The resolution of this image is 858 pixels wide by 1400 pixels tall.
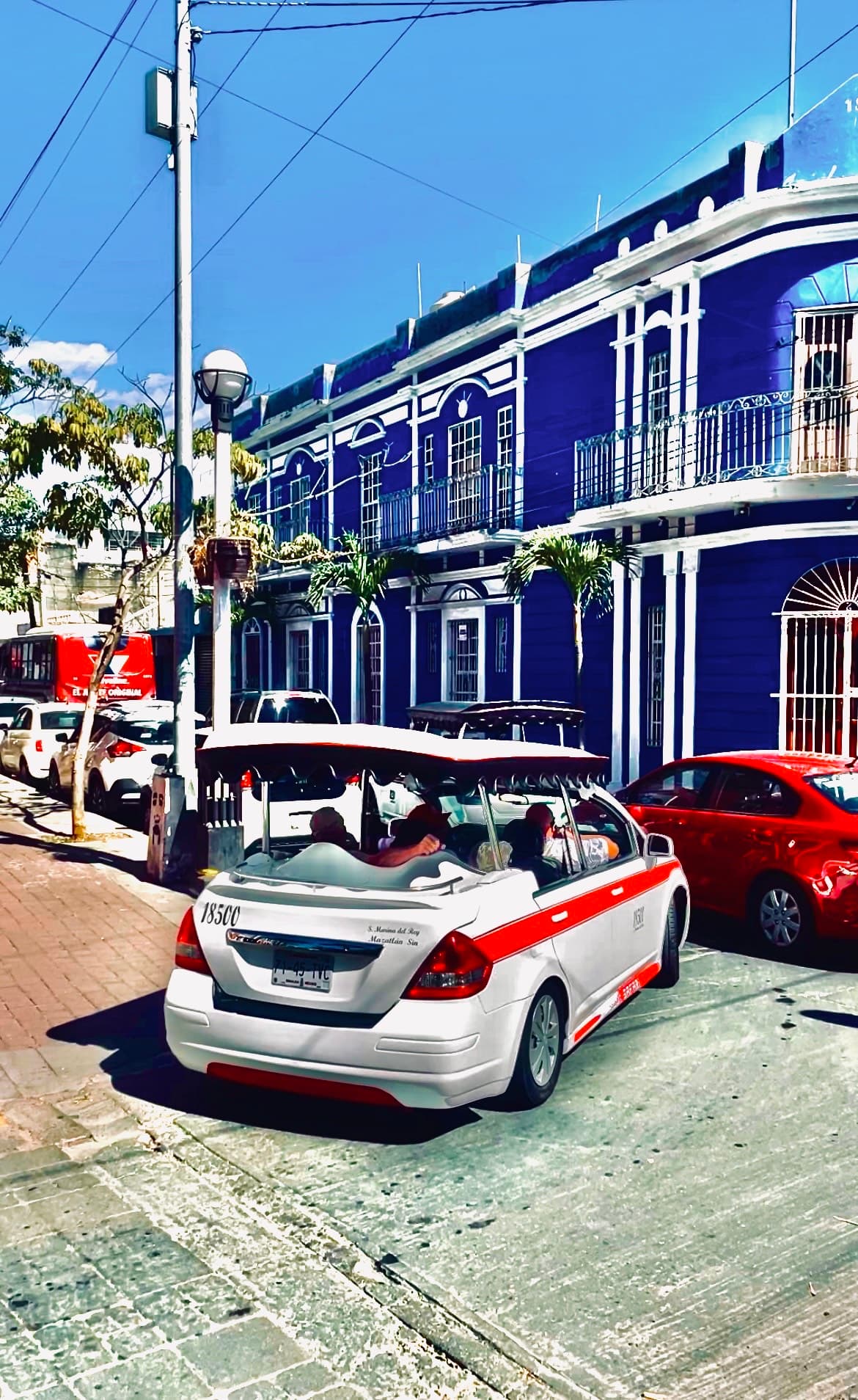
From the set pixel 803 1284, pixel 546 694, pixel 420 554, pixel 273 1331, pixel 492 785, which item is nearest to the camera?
pixel 273 1331

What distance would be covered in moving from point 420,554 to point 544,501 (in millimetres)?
3391

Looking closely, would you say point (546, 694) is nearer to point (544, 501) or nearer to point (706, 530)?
point (544, 501)

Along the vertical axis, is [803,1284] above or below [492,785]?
below

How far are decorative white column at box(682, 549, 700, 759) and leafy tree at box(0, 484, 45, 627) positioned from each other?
29.7 feet

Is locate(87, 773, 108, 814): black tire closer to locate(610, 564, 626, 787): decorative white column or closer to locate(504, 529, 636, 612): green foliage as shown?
locate(504, 529, 636, 612): green foliage

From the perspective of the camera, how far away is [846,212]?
15367mm

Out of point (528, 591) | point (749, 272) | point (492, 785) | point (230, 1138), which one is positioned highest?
point (749, 272)

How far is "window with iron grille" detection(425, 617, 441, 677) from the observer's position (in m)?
24.0

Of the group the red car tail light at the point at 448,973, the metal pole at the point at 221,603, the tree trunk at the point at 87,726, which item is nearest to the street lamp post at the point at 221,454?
the metal pole at the point at 221,603

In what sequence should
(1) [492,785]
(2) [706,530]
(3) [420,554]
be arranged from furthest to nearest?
(3) [420,554] < (2) [706,530] < (1) [492,785]

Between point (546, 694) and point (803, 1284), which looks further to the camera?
point (546, 694)

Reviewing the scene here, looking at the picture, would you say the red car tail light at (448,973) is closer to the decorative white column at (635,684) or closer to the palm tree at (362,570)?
the decorative white column at (635,684)

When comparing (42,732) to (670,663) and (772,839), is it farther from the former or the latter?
(772,839)

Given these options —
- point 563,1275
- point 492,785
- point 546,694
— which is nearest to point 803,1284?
point 563,1275
